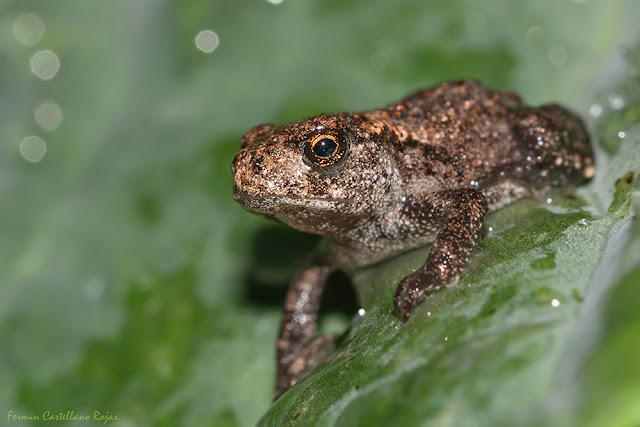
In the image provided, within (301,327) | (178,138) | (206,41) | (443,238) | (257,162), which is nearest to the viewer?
(443,238)

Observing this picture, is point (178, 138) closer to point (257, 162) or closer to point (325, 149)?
point (257, 162)

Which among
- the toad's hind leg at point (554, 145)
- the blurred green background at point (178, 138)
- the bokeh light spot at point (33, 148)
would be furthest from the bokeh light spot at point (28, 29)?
the toad's hind leg at point (554, 145)

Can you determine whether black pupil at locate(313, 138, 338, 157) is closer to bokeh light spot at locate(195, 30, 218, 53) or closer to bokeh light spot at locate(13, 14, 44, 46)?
bokeh light spot at locate(195, 30, 218, 53)

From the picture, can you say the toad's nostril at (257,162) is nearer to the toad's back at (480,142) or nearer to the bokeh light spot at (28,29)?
the toad's back at (480,142)

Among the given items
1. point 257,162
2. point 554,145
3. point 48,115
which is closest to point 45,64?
point 48,115

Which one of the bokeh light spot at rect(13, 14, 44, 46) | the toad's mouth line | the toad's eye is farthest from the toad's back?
the bokeh light spot at rect(13, 14, 44, 46)

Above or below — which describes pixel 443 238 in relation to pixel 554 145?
above

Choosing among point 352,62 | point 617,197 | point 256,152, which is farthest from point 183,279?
point 617,197

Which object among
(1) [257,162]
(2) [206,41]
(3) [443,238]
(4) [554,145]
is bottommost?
(4) [554,145]
